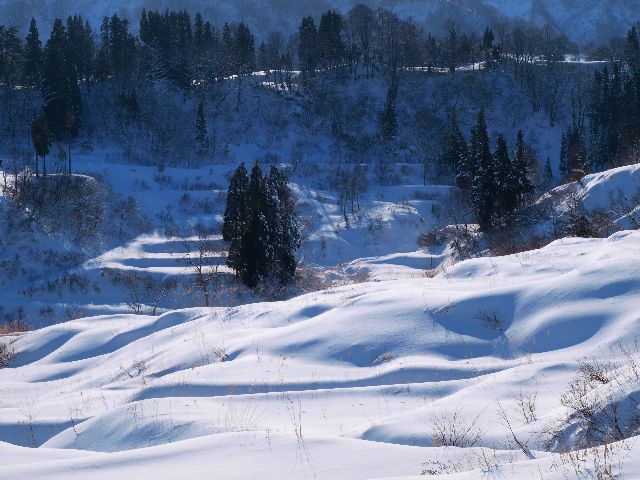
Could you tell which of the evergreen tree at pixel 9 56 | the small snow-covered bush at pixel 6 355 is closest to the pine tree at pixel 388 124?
the evergreen tree at pixel 9 56

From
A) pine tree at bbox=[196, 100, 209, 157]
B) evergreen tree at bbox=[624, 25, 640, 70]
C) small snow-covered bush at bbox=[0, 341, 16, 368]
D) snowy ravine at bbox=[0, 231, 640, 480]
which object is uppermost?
evergreen tree at bbox=[624, 25, 640, 70]

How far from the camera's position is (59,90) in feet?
192

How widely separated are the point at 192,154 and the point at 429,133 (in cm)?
2780

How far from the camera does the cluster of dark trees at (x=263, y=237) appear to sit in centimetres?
3338

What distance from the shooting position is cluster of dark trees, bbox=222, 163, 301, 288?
33.4m

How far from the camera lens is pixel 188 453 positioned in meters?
4.78

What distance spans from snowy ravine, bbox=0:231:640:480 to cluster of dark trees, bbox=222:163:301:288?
19344 millimetres

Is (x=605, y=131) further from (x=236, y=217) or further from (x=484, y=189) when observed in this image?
(x=236, y=217)

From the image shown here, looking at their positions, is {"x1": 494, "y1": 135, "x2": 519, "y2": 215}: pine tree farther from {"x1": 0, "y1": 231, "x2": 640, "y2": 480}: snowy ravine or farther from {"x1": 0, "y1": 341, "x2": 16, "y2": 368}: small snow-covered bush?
{"x1": 0, "y1": 341, "x2": 16, "y2": 368}: small snow-covered bush

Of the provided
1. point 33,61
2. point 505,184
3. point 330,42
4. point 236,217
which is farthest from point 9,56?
point 505,184

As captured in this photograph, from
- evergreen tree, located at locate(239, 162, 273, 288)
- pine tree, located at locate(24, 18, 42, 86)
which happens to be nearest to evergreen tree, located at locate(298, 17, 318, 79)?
pine tree, located at locate(24, 18, 42, 86)

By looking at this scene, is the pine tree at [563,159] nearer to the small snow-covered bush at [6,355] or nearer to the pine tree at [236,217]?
the pine tree at [236,217]

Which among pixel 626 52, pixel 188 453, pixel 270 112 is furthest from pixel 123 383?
pixel 626 52

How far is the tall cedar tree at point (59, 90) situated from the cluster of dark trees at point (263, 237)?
102 ft
